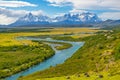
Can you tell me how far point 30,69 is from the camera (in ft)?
365

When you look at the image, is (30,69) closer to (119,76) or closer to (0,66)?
(0,66)

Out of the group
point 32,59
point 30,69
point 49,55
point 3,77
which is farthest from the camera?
point 49,55

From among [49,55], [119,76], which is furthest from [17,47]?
[119,76]

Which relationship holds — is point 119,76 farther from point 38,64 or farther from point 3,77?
point 38,64

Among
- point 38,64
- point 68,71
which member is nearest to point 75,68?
point 68,71

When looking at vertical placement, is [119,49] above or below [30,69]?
above

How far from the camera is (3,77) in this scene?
95750mm

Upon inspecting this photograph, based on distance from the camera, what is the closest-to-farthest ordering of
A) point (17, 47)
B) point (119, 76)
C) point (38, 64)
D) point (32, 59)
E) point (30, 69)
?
point (119, 76) → point (30, 69) → point (38, 64) → point (32, 59) → point (17, 47)

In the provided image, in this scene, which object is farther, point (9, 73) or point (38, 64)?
point (38, 64)

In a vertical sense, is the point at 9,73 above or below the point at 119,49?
below

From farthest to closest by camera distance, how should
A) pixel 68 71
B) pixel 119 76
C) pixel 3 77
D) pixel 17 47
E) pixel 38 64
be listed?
pixel 17 47, pixel 38 64, pixel 3 77, pixel 68 71, pixel 119 76

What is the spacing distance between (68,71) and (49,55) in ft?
192

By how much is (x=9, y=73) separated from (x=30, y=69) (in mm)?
12271

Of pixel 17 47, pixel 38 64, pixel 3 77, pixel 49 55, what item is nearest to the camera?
pixel 3 77
